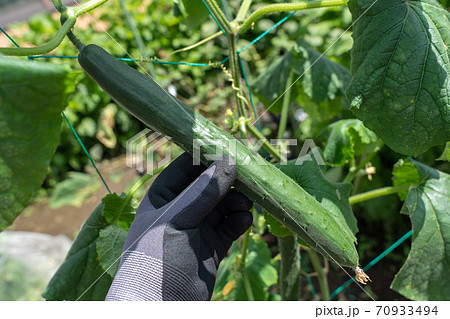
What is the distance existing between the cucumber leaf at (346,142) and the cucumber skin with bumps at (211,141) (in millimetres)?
525

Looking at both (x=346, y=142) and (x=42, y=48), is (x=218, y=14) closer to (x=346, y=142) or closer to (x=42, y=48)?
(x=42, y=48)

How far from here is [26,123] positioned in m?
0.58

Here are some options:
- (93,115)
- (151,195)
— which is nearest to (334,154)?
(151,195)

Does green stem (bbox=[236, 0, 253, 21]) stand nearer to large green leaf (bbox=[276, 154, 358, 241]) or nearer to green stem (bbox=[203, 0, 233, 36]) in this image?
green stem (bbox=[203, 0, 233, 36])

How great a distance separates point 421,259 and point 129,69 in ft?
3.85

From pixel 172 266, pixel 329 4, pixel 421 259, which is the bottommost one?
pixel 421 259

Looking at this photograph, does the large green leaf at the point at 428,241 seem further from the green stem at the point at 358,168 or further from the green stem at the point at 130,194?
the green stem at the point at 130,194

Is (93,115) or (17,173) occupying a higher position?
(17,173)

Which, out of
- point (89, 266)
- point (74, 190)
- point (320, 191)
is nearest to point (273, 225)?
point (320, 191)

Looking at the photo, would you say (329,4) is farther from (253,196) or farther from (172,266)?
(172,266)

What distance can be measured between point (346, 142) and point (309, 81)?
16.0 inches

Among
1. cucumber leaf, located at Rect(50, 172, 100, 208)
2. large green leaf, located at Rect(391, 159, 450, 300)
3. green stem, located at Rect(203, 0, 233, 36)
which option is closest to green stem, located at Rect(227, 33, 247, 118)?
green stem, located at Rect(203, 0, 233, 36)

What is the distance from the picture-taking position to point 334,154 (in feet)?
5.27

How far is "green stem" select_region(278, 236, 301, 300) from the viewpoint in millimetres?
1512
